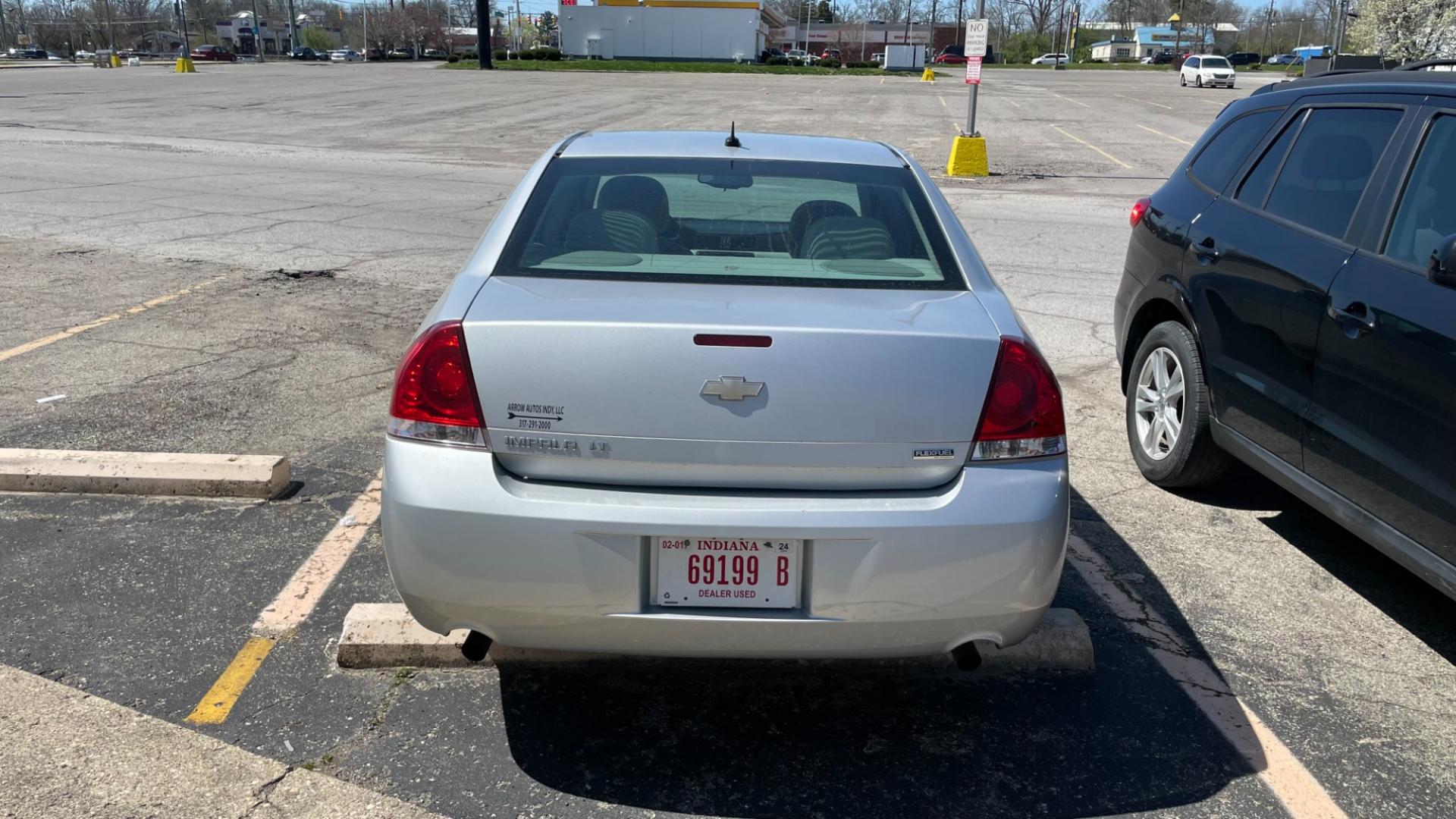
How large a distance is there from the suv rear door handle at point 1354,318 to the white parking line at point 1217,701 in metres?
1.13

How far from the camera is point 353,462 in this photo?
16.6 ft

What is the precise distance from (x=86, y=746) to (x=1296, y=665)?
3532 mm

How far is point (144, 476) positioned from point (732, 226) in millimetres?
2609

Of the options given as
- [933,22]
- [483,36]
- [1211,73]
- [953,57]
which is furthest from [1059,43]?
[483,36]

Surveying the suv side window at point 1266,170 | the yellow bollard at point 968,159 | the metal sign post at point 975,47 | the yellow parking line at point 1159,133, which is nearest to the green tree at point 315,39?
the yellow parking line at point 1159,133

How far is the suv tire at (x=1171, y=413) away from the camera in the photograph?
4.73 metres

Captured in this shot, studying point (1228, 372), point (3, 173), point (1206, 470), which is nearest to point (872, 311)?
point (1228, 372)

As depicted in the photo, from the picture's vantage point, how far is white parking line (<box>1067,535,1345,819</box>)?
2898 mm

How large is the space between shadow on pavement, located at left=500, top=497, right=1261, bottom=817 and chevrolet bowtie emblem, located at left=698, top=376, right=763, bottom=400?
1.02m

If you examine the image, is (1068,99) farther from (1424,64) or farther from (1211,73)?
(1424,64)

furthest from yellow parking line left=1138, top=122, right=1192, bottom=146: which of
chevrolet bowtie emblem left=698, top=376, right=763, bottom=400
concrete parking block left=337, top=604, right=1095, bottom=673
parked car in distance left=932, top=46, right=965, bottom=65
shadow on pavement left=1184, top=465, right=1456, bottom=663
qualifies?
parked car in distance left=932, top=46, right=965, bottom=65

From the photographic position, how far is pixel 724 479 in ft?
8.95

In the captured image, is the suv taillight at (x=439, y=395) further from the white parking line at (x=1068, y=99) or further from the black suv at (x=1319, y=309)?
the white parking line at (x=1068, y=99)

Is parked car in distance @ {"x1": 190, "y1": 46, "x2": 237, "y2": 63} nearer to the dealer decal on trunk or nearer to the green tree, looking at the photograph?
the green tree
